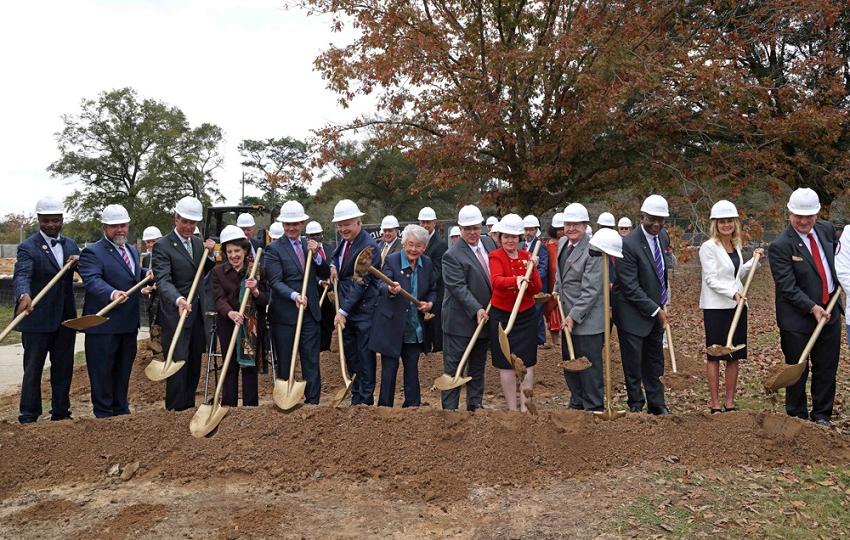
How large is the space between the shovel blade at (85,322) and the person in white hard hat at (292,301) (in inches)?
53.4

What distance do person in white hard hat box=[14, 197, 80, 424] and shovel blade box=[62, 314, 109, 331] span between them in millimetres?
469

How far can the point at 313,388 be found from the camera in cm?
611

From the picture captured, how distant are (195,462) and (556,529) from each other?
2.50m

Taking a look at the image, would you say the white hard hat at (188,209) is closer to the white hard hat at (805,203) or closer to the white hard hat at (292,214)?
the white hard hat at (292,214)

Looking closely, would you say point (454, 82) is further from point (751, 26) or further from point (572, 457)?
point (572, 457)

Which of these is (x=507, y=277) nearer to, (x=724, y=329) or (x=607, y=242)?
(x=607, y=242)

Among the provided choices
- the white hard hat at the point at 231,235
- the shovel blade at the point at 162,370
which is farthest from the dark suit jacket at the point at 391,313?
the shovel blade at the point at 162,370

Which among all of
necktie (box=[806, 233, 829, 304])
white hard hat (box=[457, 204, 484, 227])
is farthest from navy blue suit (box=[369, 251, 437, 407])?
necktie (box=[806, 233, 829, 304])

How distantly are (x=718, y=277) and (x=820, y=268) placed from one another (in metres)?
0.74

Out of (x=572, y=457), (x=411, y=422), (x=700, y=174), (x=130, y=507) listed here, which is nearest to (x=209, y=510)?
(x=130, y=507)

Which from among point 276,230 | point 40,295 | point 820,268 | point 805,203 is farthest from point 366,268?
point 276,230

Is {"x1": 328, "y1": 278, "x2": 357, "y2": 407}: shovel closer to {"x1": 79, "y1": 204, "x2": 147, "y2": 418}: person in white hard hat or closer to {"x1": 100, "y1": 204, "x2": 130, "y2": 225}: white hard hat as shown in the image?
{"x1": 79, "y1": 204, "x2": 147, "y2": 418}: person in white hard hat

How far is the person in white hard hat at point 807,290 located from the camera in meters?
5.33

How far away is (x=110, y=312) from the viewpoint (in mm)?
5723
